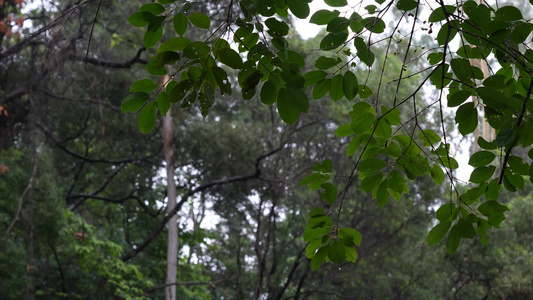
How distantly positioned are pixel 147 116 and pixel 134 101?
0.05 m

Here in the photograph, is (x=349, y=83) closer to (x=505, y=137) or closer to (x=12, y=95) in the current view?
(x=505, y=137)

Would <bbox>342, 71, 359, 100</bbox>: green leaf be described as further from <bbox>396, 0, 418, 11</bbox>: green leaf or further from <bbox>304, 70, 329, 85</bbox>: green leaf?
<bbox>396, 0, 418, 11</bbox>: green leaf

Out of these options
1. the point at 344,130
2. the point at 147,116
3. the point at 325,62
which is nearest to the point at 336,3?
the point at 325,62

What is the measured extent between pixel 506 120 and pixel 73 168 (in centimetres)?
1085

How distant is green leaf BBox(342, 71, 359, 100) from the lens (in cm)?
168

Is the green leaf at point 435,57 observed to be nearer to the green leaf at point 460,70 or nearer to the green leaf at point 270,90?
the green leaf at point 460,70

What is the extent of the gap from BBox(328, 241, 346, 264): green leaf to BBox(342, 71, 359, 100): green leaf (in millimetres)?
396

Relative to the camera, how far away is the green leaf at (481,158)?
1652mm

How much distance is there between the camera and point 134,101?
1480mm

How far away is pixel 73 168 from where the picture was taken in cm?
1134

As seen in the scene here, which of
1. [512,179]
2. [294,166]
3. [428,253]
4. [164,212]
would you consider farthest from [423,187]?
[512,179]

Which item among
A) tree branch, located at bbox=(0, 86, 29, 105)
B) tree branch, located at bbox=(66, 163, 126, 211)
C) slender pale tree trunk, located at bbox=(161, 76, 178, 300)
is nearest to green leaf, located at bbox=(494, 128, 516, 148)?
tree branch, located at bbox=(0, 86, 29, 105)

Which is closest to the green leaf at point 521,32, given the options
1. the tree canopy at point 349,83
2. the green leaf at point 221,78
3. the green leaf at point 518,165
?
the tree canopy at point 349,83

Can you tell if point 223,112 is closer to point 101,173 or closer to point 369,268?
point 101,173
